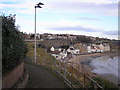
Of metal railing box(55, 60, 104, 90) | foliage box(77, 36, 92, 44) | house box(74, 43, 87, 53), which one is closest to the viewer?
metal railing box(55, 60, 104, 90)

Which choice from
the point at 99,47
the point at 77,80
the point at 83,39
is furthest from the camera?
the point at 99,47

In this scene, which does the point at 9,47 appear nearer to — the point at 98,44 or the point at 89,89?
the point at 89,89

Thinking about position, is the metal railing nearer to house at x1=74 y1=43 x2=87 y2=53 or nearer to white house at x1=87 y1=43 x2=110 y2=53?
house at x1=74 y1=43 x2=87 y2=53

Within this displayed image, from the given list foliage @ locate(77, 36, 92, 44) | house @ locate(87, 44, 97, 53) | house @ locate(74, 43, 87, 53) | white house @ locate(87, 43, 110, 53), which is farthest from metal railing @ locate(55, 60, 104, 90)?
white house @ locate(87, 43, 110, 53)

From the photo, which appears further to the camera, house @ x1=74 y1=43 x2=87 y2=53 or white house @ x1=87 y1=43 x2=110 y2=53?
white house @ x1=87 y1=43 x2=110 y2=53

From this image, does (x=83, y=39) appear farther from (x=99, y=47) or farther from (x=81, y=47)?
(x=99, y=47)

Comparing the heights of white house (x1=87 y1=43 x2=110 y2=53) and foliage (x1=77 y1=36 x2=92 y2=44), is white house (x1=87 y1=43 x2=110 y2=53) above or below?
below

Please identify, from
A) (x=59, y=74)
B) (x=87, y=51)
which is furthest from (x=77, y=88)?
(x=87, y=51)

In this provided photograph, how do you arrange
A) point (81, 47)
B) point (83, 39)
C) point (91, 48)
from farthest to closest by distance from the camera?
point (91, 48)
point (83, 39)
point (81, 47)

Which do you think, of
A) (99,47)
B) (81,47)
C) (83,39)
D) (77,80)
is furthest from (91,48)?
(77,80)

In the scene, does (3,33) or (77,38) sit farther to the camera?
(77,38)

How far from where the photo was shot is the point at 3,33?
7.19m

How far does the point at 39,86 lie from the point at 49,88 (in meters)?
0.45

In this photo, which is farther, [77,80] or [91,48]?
[91,48]
